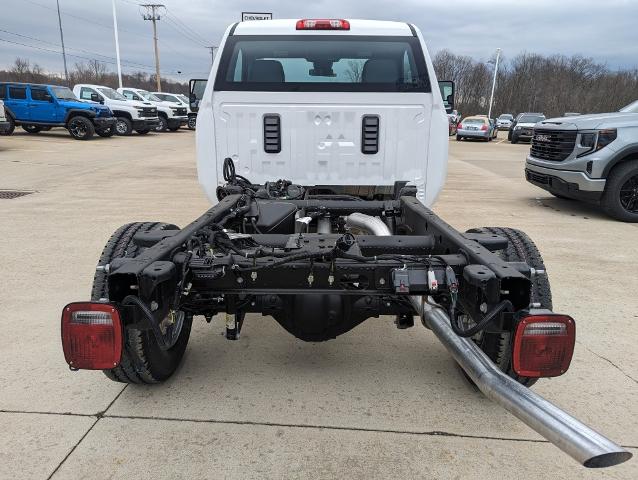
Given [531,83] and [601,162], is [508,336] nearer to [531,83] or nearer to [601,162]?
[601,162]

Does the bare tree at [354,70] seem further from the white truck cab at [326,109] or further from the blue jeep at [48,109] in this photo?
the blue jeep at [48,109]

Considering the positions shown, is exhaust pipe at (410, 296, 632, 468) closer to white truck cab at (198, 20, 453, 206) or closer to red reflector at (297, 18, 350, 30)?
white truck cab at (198, 20, 453, 206)

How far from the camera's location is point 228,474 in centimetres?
225

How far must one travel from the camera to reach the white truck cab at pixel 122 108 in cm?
2330

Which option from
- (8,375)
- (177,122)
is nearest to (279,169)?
(8,375)

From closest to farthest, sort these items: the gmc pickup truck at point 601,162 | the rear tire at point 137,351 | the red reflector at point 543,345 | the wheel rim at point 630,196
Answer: the red reflector at point 543,345
the rear tire at point 137,351
the gmc pickup truck at point 601,162
the wheel rim at point 630,196

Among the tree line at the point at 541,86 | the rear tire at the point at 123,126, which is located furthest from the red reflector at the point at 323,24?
the tree line at the point at 541,86

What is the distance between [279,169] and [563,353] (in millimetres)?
2855

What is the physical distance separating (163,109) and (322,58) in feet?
83.5

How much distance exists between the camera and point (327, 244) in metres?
2.48

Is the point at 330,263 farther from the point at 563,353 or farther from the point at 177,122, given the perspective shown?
the point at 177,122

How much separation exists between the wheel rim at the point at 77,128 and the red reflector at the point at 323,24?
1913cm

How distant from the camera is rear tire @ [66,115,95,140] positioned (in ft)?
67.6

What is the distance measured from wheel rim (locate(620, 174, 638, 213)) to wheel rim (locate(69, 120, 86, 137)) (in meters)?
19.8
